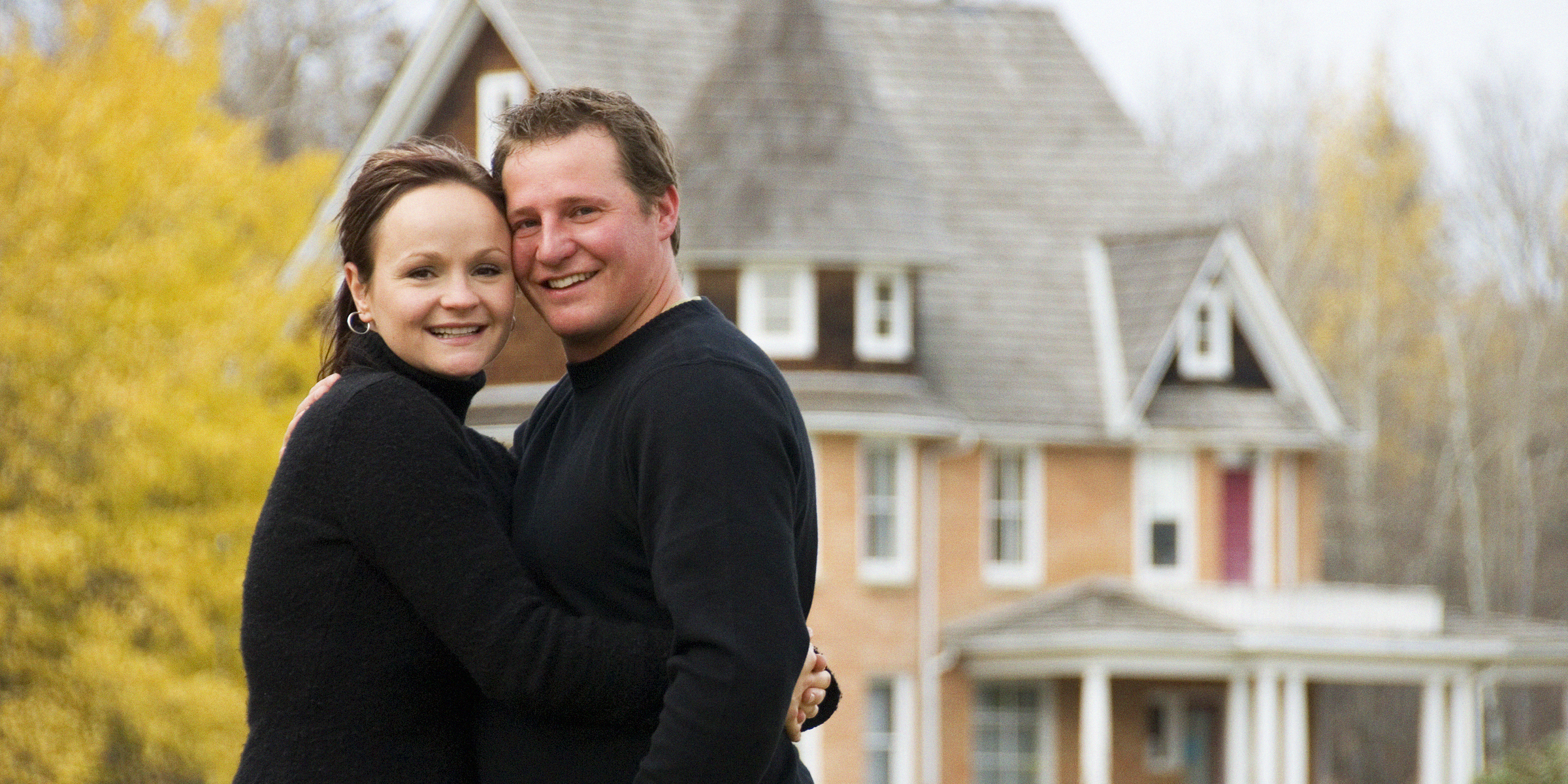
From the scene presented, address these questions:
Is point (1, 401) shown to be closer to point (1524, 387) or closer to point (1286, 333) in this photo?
point (1286, 333)

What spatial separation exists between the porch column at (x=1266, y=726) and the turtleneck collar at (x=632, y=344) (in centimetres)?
2251

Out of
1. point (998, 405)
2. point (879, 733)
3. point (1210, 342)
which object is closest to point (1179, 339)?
point (1210, 342)

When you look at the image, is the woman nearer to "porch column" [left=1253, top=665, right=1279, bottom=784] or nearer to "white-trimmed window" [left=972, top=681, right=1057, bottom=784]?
"white-trimmed window" [left=972, top=681, right=1057, bottom=784]

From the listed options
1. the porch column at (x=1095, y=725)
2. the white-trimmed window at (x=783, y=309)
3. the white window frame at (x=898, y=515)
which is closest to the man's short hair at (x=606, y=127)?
the white-trimmed window at (x=783, y=309)

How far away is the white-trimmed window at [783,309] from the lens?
23.8 meters

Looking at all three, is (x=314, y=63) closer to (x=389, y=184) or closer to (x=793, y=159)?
(x=793, y=159)

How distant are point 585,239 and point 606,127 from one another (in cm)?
21

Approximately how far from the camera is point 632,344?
4090mm

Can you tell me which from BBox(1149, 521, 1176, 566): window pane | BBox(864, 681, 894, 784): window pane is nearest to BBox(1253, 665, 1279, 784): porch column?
BBox(1149, 521, 1176, 566): window pane

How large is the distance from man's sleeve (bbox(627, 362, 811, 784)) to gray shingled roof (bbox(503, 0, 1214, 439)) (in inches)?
745

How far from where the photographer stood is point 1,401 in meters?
22.6

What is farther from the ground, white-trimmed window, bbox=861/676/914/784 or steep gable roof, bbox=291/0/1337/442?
steep gable roof, bbox=291/0/1337/442

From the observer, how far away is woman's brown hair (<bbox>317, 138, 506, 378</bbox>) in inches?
162

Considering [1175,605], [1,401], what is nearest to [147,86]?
[1,401]
